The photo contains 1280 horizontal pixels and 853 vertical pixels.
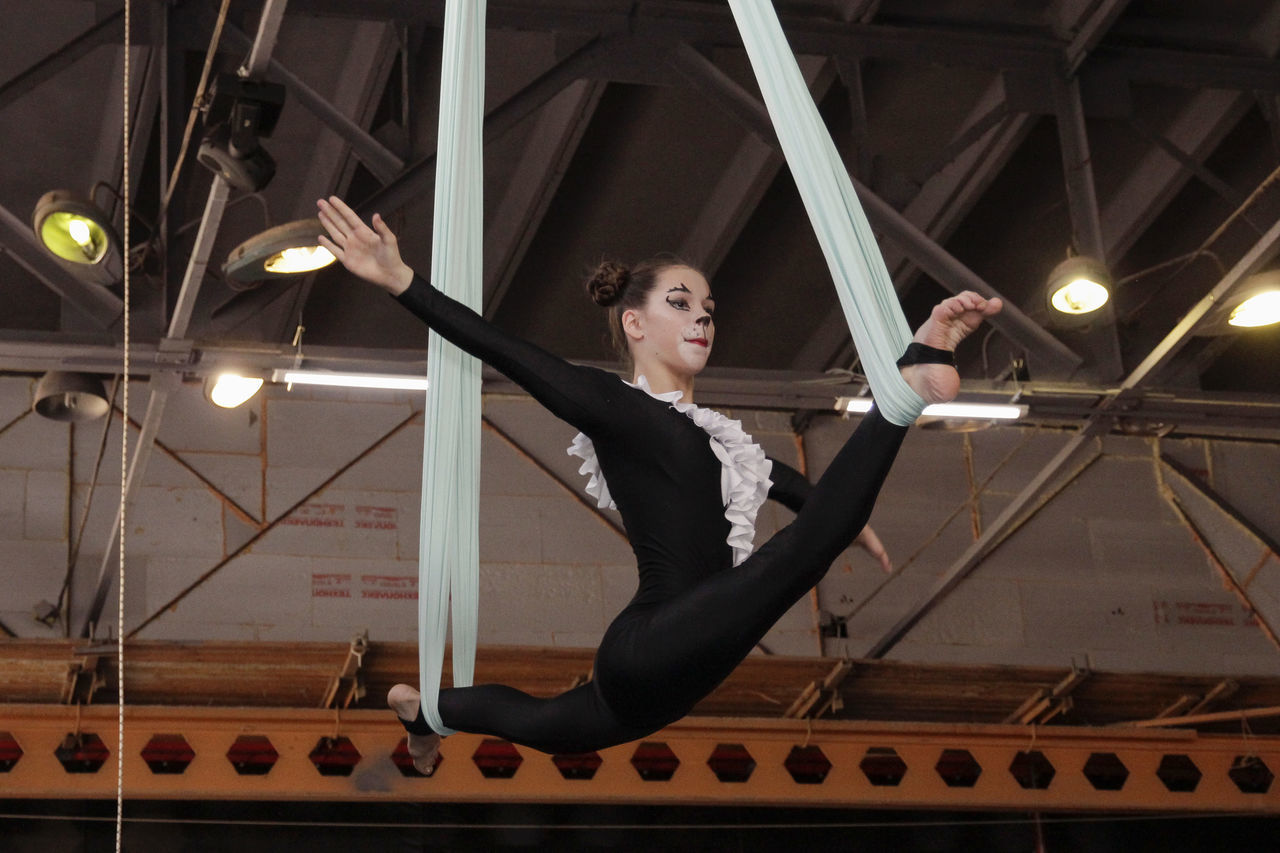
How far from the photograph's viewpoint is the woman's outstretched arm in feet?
11.3

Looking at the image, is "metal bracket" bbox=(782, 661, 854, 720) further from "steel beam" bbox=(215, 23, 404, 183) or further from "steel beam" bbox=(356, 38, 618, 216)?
"steel beam" bbox=(215, 23, 404, 183)

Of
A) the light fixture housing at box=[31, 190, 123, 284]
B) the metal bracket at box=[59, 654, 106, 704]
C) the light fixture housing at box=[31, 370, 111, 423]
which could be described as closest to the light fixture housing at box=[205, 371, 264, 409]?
the light fixture housing at box=[31, 370, 111, 423]

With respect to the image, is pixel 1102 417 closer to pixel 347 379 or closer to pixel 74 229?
pixel 347 379

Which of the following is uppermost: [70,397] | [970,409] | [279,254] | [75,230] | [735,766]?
[70,397]

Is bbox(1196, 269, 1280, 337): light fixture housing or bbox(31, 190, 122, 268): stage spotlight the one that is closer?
bbox(31, 190, 122, 268): stage spotlight

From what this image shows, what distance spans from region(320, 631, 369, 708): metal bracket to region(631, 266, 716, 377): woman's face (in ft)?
10.9

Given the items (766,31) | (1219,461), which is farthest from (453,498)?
(1219,461)

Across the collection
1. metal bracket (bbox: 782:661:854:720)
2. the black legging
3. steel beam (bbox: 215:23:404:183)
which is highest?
steel beam (bbox: 215:23:404:183)

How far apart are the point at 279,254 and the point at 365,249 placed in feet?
8.88

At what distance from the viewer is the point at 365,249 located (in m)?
3.47

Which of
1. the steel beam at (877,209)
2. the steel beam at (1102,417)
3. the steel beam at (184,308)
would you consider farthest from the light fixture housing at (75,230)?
the steel beam at (1102,417)

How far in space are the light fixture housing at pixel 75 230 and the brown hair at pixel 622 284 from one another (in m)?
2.86

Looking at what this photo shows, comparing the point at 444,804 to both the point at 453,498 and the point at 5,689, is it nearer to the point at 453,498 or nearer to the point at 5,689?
the point at 5,689

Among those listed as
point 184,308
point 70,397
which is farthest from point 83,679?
point 184,308
